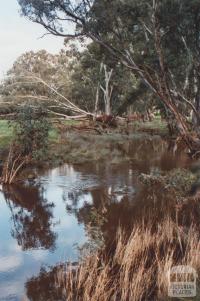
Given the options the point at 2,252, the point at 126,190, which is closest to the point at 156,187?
the point at 126,190

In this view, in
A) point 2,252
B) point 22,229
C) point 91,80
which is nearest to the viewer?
point 2,252

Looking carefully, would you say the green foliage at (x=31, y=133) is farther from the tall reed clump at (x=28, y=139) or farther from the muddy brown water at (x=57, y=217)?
the muddy brown water at (x=57, y=217)

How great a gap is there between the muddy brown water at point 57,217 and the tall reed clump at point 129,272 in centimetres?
49

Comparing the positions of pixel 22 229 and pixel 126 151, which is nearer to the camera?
pixel 22 229

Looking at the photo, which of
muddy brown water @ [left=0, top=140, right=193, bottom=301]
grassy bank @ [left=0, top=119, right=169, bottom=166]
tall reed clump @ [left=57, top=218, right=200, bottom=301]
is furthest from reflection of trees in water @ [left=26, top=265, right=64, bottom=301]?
grassy bank @ [left=0, top=119, right=169, bottom=166]

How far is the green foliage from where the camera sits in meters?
22.0

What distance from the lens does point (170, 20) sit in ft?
71.7

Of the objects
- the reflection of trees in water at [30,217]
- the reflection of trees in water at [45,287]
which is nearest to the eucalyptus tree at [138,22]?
the reflection of trees in water at [30,217]

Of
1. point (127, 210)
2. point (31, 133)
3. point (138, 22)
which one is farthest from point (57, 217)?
point (138, 22)

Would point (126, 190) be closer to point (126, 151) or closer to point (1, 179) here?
point (1, 179)

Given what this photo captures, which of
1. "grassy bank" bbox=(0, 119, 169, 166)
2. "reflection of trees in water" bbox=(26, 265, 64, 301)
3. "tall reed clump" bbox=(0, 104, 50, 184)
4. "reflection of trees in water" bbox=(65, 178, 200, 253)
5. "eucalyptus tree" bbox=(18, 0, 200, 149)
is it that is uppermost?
"eucalyptus tree" bbox=(18, 0, 200, 149)

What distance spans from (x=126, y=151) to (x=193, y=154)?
509 inches

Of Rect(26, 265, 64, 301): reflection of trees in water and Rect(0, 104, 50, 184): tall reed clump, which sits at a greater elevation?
Rect(0, 104, 50, 184): tall reed clump

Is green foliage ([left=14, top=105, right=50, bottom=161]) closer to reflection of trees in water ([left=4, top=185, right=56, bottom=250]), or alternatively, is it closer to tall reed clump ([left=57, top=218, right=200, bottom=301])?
reflection of trees in water ([left=4, top=185, right=56, bottom=250])
